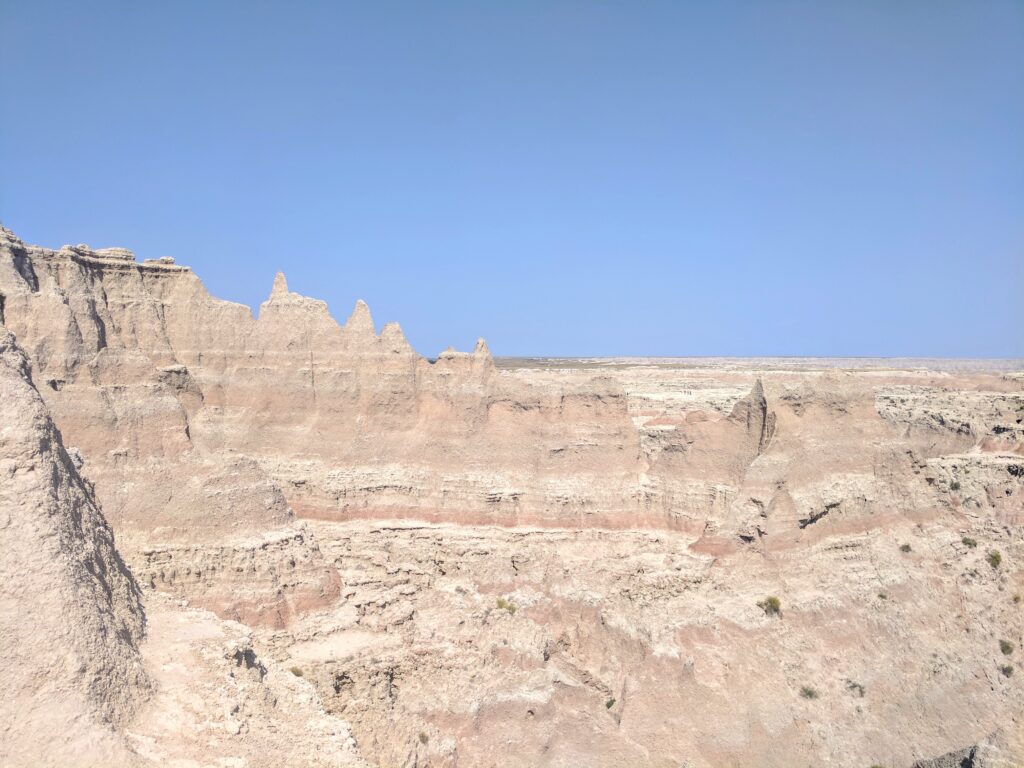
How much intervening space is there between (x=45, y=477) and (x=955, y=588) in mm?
31899

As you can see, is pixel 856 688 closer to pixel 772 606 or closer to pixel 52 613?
pixel 772 606

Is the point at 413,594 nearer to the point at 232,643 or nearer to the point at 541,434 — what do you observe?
the point at 541,434

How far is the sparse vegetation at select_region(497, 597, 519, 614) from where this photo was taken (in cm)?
2874

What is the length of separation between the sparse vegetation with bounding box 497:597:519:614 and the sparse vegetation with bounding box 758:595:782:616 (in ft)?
29.1

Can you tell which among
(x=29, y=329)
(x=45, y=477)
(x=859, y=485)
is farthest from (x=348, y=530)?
(x=859, y=485)

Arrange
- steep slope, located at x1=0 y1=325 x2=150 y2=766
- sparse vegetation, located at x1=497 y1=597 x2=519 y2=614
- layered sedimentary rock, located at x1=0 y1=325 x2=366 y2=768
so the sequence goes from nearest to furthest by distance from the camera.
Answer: steep slope, located at x1=0 y1=325 x2=150 y2=766 → layered sedimentary rock, located at x1=0 y1=325 x2=366 y2=768 → sparse vegetation, located at x1=497 y1=597 x2=519 y2=614

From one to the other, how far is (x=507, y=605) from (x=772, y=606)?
31.4ft

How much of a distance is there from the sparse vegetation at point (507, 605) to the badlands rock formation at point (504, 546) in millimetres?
88

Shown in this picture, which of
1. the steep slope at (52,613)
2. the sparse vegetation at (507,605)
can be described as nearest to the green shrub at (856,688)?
the sparse vegetation at (507,605)

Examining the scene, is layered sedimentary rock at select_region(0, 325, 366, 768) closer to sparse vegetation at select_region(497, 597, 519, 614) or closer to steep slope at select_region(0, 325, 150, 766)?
steep slope at select_region(0, 325, 150, 766)

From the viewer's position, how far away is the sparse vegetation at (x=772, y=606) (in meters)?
27.8

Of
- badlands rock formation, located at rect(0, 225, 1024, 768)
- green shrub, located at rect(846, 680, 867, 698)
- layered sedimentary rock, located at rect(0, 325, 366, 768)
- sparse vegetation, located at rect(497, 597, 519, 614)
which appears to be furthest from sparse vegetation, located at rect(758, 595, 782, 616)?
layered sedimentary rock, located at rect(0, 325, 366, 768)

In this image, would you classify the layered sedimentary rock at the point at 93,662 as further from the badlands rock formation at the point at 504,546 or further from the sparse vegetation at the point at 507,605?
the sparse vegetation at the point at 507,605

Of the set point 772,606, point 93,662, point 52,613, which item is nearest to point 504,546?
point 772,606
